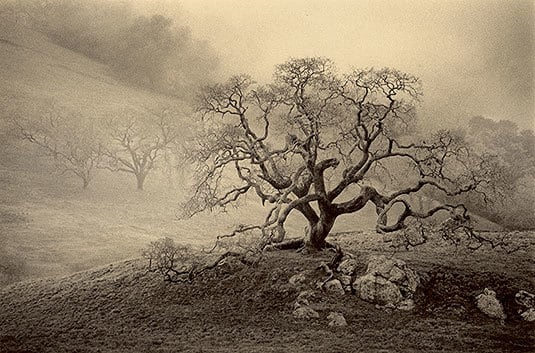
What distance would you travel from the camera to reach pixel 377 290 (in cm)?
1170

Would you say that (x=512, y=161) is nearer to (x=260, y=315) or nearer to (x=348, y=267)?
(x=348, y=267)

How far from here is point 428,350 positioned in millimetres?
9180

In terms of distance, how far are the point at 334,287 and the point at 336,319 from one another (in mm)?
1343

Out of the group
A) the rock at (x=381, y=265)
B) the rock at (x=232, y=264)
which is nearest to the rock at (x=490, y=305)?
the rock at (x=381, y=265)

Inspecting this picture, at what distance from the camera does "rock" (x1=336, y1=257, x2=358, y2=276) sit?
41.4ft

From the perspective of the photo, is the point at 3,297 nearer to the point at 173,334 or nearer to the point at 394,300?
the point at 173,334

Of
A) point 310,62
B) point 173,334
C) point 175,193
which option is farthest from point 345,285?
point 175,193

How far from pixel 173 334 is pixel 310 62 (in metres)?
8.65

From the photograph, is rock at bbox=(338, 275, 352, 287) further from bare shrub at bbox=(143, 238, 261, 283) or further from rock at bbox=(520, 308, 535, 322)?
rock at bbox=(520, 308, 535, 322)

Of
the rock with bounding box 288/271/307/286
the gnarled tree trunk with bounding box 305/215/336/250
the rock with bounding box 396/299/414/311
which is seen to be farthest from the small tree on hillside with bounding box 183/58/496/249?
the rock with bounding box 396/299/414/311

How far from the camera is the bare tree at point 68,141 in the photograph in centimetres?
2317

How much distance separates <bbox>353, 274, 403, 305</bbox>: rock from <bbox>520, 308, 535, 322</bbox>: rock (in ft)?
9.12

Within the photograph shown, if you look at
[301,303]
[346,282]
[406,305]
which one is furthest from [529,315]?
[301,303]

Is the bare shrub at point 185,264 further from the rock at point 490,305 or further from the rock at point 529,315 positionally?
the rock at point 529,315
